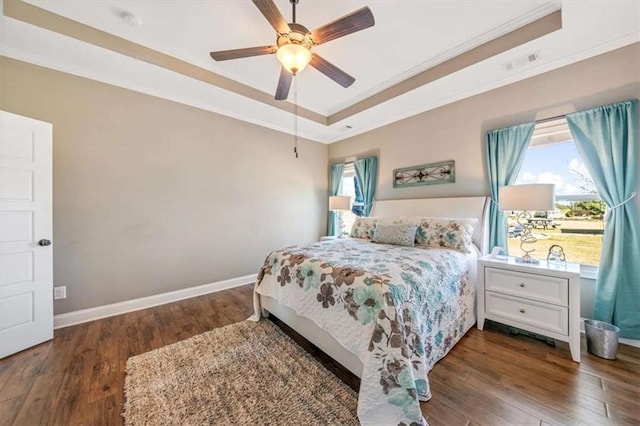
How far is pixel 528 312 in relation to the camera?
207 centimetres

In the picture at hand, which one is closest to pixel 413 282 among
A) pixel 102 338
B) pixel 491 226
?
pixel 491 226

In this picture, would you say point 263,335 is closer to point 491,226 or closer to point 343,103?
point 491,226

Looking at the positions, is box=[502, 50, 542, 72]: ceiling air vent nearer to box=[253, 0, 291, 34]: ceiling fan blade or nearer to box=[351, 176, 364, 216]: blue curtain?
box=[253, 0, 291, 34]: ceiling fan blade

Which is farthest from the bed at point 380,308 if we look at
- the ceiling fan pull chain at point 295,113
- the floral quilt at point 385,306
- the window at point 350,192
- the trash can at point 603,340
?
the ceiling fan pull chain at point 295,113

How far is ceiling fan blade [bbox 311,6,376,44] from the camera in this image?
1550mm

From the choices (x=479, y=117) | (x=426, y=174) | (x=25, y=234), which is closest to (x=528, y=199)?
(x=479, y=117)

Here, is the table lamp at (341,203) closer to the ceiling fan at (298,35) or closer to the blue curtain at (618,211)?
the ceiling fan at (298,35)

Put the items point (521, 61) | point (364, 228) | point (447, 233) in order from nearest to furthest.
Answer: point (521, 61) → point (447, 233) → point (364, 228)

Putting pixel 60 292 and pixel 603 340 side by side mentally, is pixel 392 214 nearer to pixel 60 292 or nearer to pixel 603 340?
pixel 603 340

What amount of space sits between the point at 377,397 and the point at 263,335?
1311mm

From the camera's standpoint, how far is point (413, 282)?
5.42 ft

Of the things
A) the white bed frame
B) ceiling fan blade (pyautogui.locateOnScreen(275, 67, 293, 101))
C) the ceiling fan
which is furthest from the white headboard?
ceiling fan blade (pyautogui.locateOnScreen(275, 67, 293, 101))

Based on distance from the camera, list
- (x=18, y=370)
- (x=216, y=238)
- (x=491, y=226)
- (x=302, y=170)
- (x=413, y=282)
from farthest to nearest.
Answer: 1. (x=302, y=170)
2. (x=216, y=238)
3. (x=491, y=226)
4. (x=18, y=370)
5. (x=413, y=282)

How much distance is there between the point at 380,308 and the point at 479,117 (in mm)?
2873
